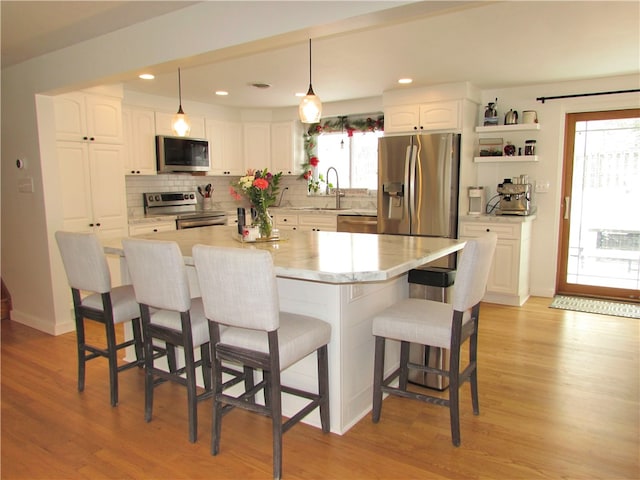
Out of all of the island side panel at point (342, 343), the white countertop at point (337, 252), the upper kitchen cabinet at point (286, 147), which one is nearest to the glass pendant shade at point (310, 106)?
the white countertop at point (337, 252)

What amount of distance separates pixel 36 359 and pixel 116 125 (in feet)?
7.69

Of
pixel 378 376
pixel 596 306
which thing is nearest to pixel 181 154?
pixel 378 376

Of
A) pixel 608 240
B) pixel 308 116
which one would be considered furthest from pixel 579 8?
pixel 608 240

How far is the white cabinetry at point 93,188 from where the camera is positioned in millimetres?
4152

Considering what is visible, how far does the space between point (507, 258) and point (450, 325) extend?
2.90 m

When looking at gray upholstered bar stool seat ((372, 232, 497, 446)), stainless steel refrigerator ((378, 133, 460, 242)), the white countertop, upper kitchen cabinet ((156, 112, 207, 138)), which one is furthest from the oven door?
gray upholstered bar stool seat ((372, 232, 497, 446))

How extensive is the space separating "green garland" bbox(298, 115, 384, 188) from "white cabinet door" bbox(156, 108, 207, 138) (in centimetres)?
149

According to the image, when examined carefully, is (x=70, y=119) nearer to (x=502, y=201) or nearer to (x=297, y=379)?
(x=297, y=379)

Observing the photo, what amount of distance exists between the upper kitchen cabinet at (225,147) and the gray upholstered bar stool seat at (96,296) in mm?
3414

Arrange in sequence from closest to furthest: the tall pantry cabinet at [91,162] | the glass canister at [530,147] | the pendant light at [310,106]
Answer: the pendant light at [310,106] < the tall pantry cabinet at [91,162] < the glass canister at [530,147]

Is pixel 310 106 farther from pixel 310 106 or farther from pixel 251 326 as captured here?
pixel 251 326

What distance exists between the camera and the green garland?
19.7 feet

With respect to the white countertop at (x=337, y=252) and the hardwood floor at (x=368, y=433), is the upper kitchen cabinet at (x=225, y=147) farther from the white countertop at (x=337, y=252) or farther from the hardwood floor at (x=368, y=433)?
the hardwood floor at (x=368, y=433)

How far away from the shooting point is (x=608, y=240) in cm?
501
